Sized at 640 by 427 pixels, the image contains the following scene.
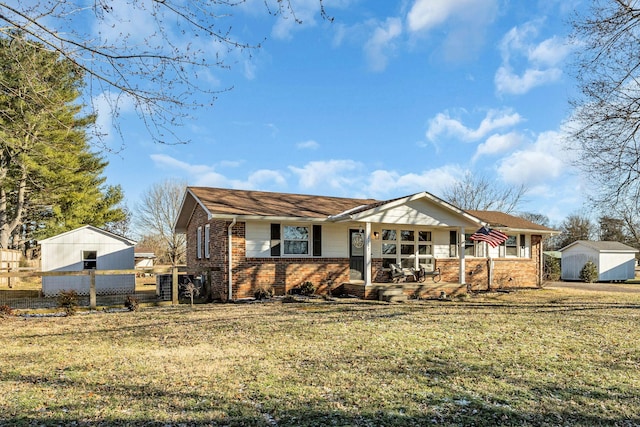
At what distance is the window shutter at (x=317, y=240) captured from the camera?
15195 mm

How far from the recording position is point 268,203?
51.4 feet

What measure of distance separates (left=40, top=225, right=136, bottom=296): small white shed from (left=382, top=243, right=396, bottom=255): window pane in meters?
10.6

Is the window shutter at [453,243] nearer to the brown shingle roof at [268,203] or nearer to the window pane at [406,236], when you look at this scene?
the window pane at [406,236]

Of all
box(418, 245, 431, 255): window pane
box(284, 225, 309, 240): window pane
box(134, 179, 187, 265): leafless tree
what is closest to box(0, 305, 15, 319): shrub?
box(284, 225, 309, 240): window pane

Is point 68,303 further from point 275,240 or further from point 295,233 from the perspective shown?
point 295,233

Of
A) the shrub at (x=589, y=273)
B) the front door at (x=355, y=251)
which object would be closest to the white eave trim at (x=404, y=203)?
the front door at (x=355, y=251)

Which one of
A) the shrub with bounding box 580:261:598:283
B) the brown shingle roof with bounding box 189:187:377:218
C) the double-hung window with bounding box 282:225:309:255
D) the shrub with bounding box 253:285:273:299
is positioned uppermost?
the brown shingle roof with bounding box 189:187:377:218

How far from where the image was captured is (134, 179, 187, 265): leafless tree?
34.9 m

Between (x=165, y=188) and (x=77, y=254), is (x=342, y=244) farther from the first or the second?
(x=165, y=188)

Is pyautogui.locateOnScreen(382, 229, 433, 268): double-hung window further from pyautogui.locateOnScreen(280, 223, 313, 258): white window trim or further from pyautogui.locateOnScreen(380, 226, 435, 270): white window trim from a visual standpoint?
pyautogui.locateOnScreen(280, 223, 313, 258): white window trim

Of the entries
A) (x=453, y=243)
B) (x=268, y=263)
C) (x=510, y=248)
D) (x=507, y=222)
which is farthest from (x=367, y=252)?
(x=507, y=222)

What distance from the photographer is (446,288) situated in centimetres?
1555

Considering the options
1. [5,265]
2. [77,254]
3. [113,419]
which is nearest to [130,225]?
[5,265]

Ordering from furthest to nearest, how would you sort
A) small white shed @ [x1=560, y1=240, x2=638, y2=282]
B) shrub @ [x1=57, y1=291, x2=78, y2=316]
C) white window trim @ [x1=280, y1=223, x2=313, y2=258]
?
small white shed @ [x1=560, y1=240, x2=638, y2=282] < white window trim @ [x1=280, y1=223, x2=313, y2=258] < shrub @ [x1=57, y1=291, x2=78, y2=316]
